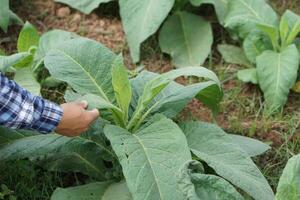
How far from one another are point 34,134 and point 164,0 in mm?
1248

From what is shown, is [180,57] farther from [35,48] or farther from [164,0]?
[35,48]

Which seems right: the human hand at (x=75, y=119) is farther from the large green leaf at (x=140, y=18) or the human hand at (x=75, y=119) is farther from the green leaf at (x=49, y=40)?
the large green leaf at (x=140, y=18)

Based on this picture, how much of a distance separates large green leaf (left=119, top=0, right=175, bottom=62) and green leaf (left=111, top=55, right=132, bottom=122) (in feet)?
2.89

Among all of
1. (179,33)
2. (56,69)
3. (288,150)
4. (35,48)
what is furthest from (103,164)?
(179,33)

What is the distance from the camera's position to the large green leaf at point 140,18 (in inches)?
141

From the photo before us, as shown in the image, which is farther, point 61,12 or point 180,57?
point 61,12

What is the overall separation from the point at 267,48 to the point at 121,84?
4.28ft

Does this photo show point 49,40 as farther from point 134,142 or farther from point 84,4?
point 134,142

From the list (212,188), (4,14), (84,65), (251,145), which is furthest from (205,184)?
(4,14)

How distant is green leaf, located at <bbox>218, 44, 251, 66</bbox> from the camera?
3.70 m

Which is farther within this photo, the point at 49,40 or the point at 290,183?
the point at 49,40

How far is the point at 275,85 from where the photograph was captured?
3.38 meters

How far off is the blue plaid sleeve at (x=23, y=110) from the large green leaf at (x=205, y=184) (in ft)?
1.90

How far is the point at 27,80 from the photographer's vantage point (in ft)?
10.5
